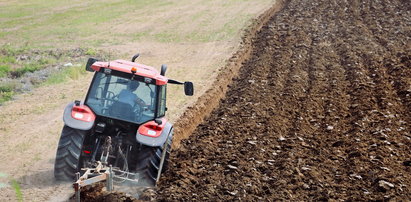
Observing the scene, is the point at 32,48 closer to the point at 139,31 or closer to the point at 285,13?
the point at 139,31

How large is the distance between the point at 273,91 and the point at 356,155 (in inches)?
196

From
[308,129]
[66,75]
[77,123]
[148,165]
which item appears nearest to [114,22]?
[66,75]

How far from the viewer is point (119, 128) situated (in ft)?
30.9

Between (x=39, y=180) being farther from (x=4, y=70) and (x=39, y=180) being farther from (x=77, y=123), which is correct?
(x=4, y=70)

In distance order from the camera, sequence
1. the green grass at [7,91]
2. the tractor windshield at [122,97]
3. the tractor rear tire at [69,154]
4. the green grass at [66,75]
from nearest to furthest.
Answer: the tractor rear tire at [69,154]
the tractor windshield at [122,97]
the green grass at [7,91]
the green grass at [66,75]

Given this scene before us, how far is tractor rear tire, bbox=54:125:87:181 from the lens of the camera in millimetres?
8930

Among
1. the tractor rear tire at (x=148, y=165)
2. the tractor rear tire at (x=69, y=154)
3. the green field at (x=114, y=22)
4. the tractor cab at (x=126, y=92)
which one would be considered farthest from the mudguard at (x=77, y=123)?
the green field at (x=114, y=22)

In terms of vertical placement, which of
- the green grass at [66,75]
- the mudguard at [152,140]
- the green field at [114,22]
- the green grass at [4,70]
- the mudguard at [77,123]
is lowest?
the green field at [114,22]

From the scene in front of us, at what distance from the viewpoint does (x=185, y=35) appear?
25.5 meters

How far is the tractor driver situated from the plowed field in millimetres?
1202

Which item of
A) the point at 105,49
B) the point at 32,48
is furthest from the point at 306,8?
the point at 32,48

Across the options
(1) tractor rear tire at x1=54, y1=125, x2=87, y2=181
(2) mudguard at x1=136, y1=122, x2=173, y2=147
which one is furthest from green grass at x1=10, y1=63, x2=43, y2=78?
(2) mudguard at x1=136, y1=122, x2=173, y2=147

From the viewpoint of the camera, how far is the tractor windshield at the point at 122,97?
9.42 metres

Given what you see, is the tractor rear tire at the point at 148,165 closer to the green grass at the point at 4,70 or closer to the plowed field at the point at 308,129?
the plowed field at the point at 308,129
